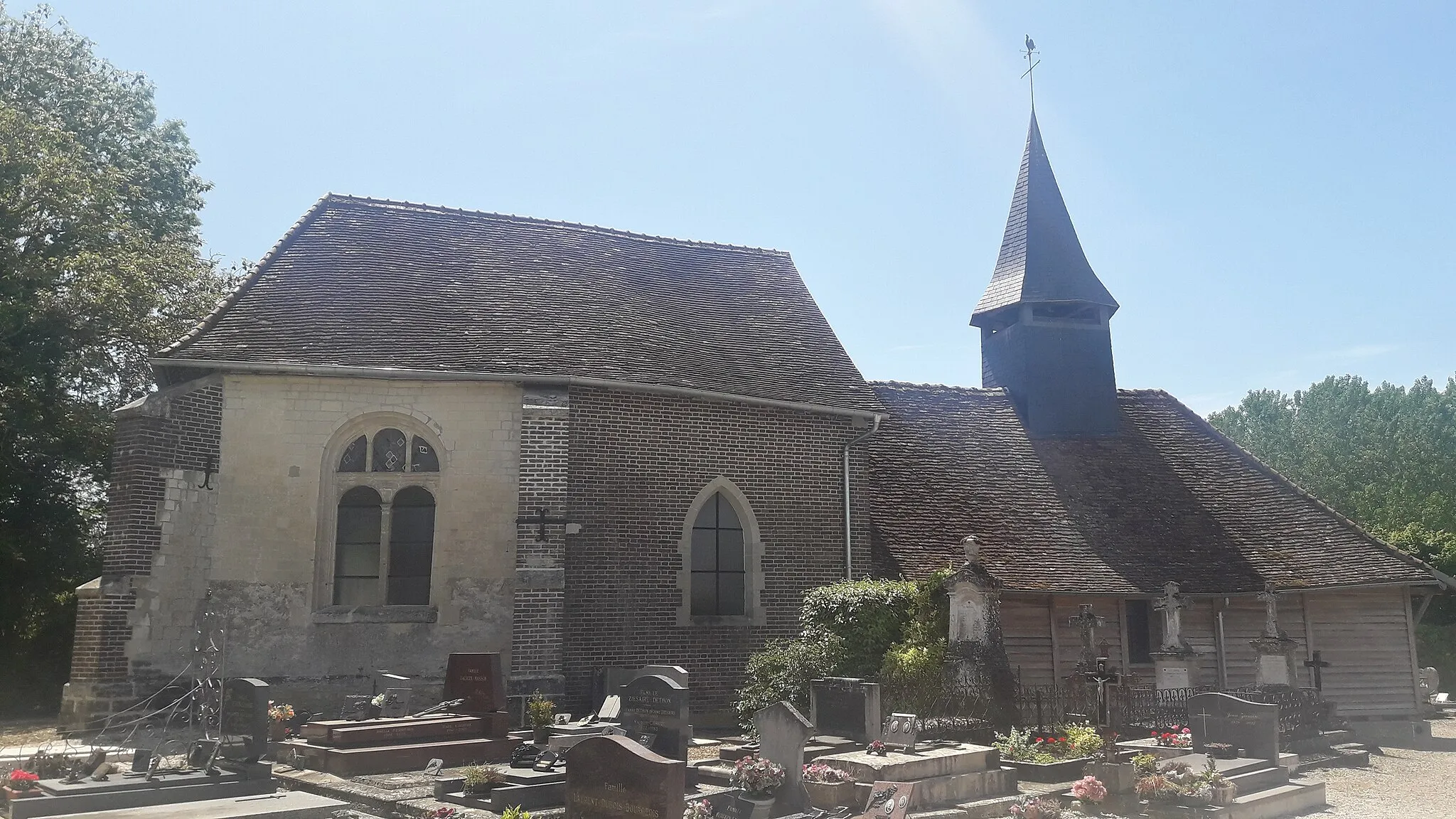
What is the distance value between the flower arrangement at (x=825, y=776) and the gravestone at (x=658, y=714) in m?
1.23

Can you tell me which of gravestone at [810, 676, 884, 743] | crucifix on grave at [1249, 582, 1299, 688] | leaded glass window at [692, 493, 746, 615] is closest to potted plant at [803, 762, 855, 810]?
gravestone at [810, 676, 884, 743]

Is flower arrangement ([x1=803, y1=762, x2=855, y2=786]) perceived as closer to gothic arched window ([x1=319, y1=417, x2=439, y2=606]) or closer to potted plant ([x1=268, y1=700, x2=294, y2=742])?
potted plant ([x1=268, y1=700, x2=294, y2=742])

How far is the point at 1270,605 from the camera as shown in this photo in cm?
1786

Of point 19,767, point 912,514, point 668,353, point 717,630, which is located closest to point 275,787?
point 19,767

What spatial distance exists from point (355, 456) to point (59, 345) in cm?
1087

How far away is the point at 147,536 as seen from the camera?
14.5 metres

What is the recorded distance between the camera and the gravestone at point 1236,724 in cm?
1235

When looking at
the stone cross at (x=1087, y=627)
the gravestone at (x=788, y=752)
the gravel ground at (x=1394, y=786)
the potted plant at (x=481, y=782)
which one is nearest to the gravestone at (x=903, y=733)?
the gravestone at (x=788, y=752)

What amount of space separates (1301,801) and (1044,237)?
16.4 m

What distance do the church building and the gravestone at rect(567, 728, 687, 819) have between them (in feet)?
22.9

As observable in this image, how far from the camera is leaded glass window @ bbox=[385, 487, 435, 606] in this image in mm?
15836

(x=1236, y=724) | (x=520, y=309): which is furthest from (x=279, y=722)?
(x=1236, y=724)

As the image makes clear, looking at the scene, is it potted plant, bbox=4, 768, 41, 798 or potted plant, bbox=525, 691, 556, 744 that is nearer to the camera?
potted plant, bbox=4, 768, 41, 798

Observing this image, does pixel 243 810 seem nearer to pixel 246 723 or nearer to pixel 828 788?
pixel 246 723
